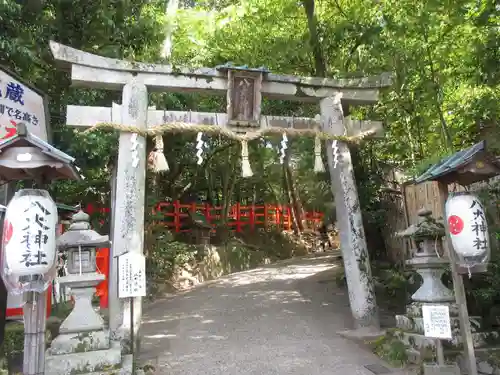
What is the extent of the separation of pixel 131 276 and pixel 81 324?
2.89 feet

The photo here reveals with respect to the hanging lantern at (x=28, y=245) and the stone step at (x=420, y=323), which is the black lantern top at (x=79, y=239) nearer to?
the hanging lantern at (x=28, y=245)

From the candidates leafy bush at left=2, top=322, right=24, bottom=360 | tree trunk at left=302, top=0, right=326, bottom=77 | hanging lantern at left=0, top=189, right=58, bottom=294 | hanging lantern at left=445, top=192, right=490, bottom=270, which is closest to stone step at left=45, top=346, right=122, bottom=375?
hanging lantern at left=0, top=189, right=58, bottom=294

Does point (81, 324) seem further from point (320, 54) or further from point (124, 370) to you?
point (320, 54)

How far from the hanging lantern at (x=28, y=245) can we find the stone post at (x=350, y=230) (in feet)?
17.3

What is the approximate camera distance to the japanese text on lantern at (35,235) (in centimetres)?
414

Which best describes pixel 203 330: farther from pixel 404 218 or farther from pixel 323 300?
pixel 404 218

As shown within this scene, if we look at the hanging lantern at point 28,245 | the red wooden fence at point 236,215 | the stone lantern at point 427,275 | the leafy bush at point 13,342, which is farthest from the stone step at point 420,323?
the red wooden fence at point 236,215

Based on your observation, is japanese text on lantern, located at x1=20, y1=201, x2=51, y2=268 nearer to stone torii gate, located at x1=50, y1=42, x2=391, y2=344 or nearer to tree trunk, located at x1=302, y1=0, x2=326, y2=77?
stone torii gate, located at x1=50, y1=42, x2=391, y2=344

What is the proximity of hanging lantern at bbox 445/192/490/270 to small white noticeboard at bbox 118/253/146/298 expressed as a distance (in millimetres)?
4230

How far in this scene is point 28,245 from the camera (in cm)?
415

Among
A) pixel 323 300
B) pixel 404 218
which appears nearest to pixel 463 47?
pixel 404 218

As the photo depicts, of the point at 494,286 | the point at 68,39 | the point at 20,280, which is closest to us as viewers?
the point at 20,280

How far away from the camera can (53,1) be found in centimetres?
802

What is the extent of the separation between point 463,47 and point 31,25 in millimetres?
8650
